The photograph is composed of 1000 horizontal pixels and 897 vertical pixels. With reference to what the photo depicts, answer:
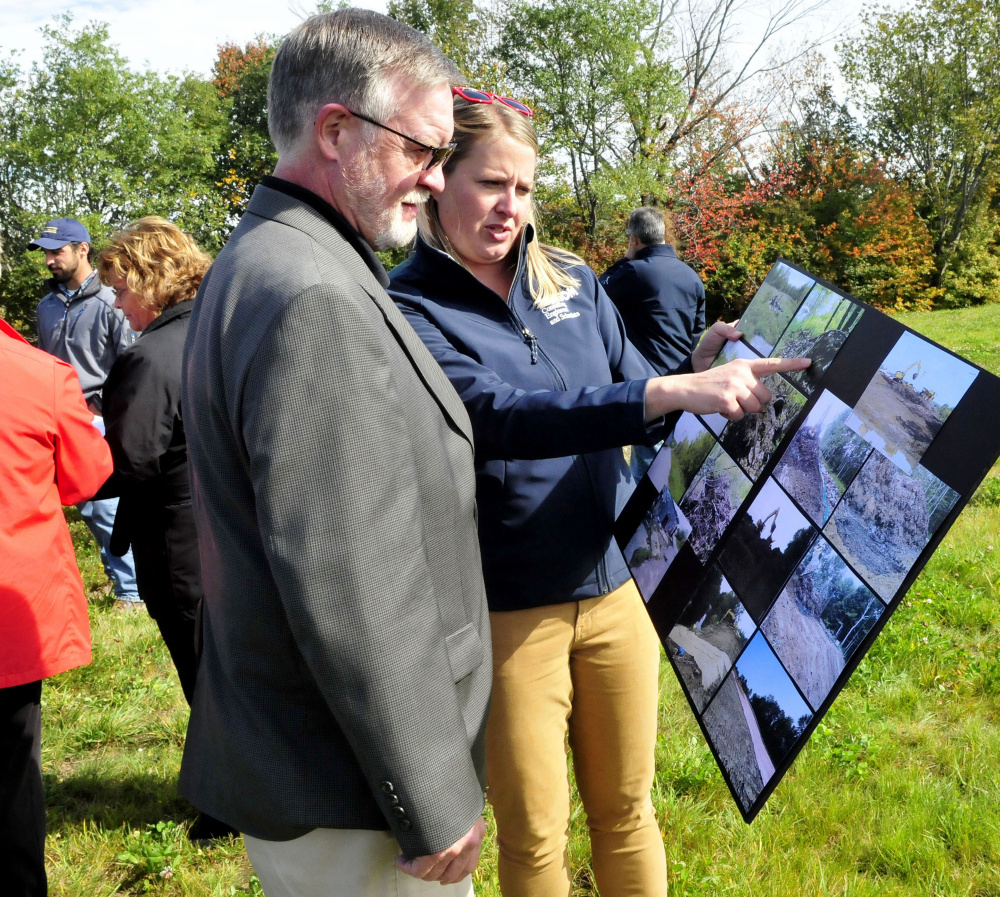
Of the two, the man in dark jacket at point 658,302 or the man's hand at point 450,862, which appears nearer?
the man's hand at point 450,862

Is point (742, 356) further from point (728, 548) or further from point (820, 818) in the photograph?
point (820, 818)

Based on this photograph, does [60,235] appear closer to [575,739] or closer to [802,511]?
[575,739]

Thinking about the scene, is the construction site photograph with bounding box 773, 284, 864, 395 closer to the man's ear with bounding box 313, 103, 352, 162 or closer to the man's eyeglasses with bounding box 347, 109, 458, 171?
the man's eyeglasses with bounding box 347, 109, 458, 171

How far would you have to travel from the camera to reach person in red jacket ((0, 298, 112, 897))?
2.24 metres

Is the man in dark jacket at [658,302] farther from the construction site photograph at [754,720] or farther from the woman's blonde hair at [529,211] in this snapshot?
the construction site photograph at [754,720]

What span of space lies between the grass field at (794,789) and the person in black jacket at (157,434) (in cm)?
64

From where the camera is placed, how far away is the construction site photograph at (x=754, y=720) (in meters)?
1.32

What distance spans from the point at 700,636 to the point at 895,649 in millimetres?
2658

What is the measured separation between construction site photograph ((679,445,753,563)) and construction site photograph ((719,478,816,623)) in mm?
45

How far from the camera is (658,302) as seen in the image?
535 centimetres

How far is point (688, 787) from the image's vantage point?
10.0 feet

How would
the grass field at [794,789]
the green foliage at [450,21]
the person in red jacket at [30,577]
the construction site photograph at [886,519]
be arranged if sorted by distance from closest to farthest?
the construction site photograph at [886,519] → the person in red jacket at [30,577] → the grass field at [794,789] → the green foliage at [450,21]

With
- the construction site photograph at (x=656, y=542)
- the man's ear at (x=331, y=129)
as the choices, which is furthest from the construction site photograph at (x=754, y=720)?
the man's ear at (x=331, y=129)

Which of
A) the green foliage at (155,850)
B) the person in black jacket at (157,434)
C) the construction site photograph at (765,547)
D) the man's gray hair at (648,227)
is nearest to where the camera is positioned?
the construction site photograph at (765,547)
